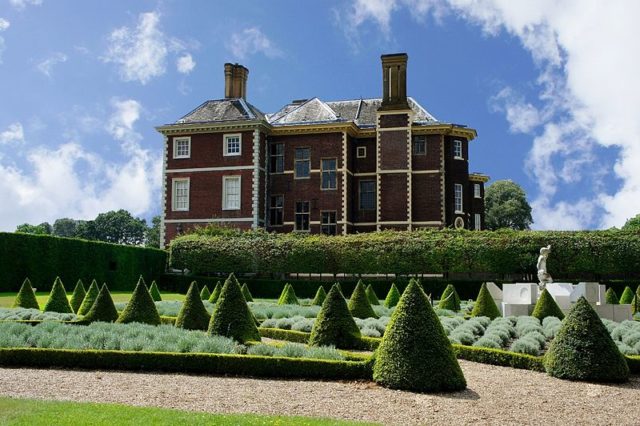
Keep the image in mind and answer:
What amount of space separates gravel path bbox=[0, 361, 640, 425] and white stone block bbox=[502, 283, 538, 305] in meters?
9.87

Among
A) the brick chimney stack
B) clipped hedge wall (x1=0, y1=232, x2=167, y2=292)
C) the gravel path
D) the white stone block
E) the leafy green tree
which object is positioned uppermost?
the brick chimney stack

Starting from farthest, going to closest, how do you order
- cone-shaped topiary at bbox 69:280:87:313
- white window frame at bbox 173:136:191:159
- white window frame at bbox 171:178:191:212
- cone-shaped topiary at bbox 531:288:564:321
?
white window frame at bbox 173:136:191:159 < white window frame at bbox 171:178:191:212 < cone-shaped topiary at bbox 69:280:87:313 < cone-shaped topiary at bbox 531:288:564:321

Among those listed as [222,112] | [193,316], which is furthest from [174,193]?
[193,316]

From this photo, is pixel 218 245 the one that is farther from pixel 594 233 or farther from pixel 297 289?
pixel 594 233

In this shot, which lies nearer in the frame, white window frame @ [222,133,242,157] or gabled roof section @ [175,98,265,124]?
white window frame @ [222,133,242,157]

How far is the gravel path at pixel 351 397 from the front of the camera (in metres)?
8.27

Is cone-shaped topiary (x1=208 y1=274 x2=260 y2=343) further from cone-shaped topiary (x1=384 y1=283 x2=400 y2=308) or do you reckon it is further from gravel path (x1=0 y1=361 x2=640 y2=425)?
cone-shaped topiary (x1=384 y1=283 x2=400 y2=308)

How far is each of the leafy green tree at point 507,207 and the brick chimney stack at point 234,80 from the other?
34759 millimetres

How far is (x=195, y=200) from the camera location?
41.8m

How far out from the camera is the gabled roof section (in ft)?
136

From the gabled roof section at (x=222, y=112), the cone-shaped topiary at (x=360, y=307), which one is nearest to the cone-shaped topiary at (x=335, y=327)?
the cone-shaped topiary at (x=360, y=307)

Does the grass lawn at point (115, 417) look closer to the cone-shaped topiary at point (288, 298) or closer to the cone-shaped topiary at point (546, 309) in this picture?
the cone-shaped topiary at point (546, 309)

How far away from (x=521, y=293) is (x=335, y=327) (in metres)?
9.71

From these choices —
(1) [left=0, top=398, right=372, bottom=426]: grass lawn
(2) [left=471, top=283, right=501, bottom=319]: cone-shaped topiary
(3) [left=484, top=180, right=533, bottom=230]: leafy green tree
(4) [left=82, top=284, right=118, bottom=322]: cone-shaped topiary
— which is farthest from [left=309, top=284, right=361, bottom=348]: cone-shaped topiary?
(3) [left=484, top=180, right=533, bottom=230]: leafy green tree
